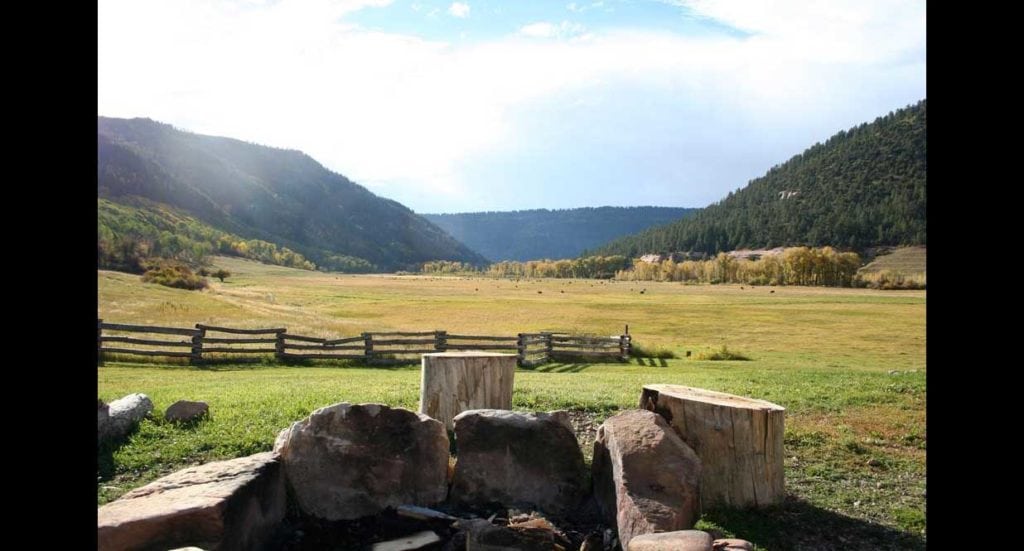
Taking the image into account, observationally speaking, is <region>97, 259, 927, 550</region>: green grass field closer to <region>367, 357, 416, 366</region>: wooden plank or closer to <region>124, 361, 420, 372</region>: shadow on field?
<region>124, 361, 420, 372</region>: shadow on field

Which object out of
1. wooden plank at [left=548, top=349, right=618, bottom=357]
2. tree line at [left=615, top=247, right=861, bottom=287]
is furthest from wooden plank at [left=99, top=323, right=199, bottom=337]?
tree line at [left=615, top=247, right=861, bottom=287]

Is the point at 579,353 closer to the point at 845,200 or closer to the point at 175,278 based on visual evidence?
the point at 175,278

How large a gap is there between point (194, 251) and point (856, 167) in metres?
157

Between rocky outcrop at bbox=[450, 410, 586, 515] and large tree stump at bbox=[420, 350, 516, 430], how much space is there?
4.61 feet

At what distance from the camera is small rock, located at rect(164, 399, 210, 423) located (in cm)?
930

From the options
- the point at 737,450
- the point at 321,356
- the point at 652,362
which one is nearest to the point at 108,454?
the point at 737,450

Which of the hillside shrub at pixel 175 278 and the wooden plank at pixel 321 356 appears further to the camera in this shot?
the hillside shrub at pixel 175 278

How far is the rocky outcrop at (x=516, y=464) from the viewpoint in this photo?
7.14m

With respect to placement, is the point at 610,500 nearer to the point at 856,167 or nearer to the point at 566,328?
the point at 566,328

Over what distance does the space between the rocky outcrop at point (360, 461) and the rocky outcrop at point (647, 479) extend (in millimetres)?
1823

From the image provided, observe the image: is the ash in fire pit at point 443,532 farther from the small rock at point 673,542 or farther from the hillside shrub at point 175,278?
the hillside shrub at point 175,278

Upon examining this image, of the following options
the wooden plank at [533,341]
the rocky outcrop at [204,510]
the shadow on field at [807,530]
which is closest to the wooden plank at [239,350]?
the wooden plank at [533,341]

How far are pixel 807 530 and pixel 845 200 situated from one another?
578 feet
